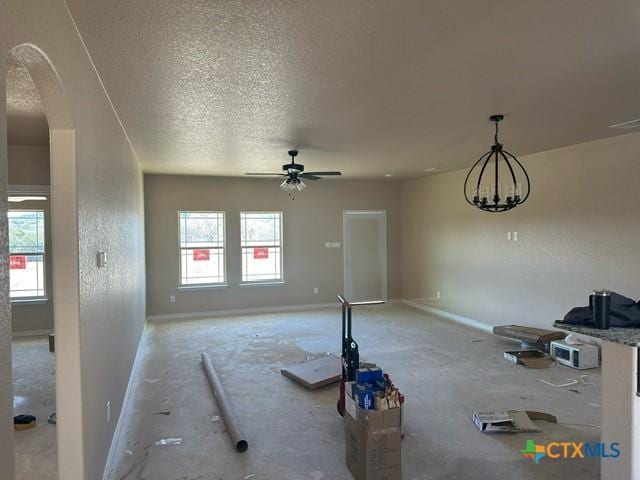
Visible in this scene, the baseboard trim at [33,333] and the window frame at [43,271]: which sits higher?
the window frame at [43,271]

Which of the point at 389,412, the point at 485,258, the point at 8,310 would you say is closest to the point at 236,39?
the point at 8,310

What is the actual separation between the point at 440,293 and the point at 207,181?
4.78m

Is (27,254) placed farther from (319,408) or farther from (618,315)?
(618,315)

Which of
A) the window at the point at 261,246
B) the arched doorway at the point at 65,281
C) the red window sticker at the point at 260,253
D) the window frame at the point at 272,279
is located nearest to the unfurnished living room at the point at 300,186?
the arched doorway at the point at 65,281

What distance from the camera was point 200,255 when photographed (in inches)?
296

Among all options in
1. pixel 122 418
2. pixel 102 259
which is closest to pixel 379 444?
pixel 102 259

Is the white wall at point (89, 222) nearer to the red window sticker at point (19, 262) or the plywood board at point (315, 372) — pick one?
the plywood board at point (315, 372)

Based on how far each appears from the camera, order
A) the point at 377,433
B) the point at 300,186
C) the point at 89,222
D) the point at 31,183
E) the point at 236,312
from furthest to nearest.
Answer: the point at 236,312, the point at 31,183, the point at 300,186, the point at 377,433, the point at 89,222

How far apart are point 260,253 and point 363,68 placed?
576 centimetres

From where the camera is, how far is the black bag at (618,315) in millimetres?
2203

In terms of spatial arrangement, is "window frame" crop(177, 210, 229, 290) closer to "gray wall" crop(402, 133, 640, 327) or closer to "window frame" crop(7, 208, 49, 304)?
"window frame" crop(7, 208, 49, 304)

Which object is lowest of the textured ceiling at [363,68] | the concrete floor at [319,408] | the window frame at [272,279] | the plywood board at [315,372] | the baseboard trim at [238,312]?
the concrete floor at [319,408]

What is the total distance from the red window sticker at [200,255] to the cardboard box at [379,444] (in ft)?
18.6

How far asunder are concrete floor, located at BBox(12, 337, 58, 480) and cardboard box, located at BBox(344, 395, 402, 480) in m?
2.01
